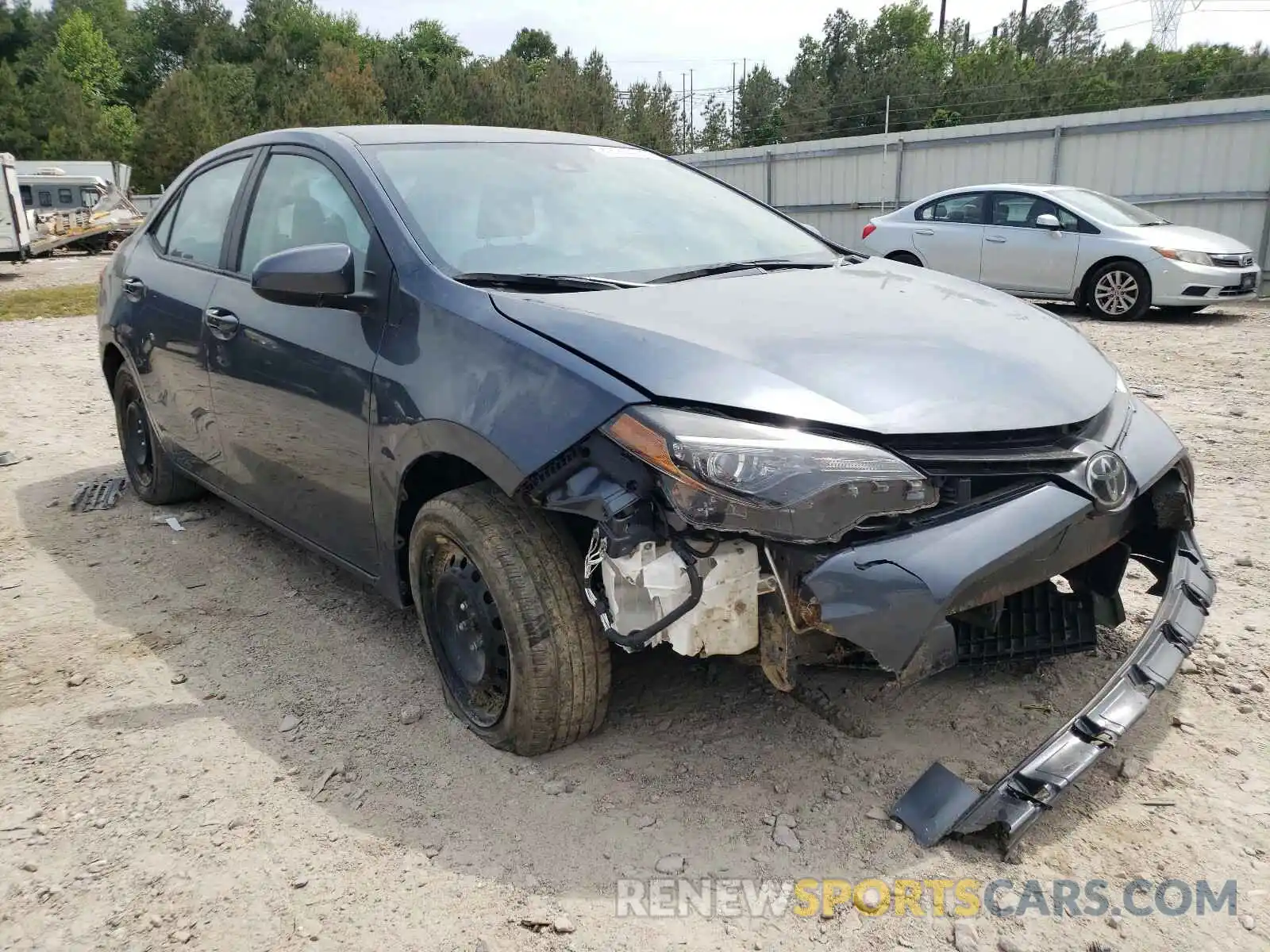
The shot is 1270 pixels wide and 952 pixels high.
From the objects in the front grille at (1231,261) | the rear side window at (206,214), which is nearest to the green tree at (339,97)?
the front grille at (1231,261)

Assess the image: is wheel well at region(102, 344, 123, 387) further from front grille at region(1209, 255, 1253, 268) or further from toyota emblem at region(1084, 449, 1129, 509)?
front grille at region(1209, 255, 1253, 268)

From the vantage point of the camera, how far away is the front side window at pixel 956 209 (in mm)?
11516

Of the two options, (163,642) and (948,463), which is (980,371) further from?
(163,642)

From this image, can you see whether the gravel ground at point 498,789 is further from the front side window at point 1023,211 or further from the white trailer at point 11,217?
the white trailer at point 11,217

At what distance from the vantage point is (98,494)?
5184 mm

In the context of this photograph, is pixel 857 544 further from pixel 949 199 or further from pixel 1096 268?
pixel 949 199

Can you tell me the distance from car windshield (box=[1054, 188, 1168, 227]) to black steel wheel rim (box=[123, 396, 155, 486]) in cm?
960

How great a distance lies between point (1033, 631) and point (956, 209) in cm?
1028

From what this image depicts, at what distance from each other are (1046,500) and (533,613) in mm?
1194

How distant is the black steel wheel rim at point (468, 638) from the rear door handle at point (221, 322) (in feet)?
4.40

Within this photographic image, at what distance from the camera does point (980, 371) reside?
234 cm

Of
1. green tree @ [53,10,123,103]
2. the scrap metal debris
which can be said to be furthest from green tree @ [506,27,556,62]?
the scrap metal debris

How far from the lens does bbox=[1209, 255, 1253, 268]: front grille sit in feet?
33.4

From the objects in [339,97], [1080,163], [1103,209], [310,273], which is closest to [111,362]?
[310,273]
